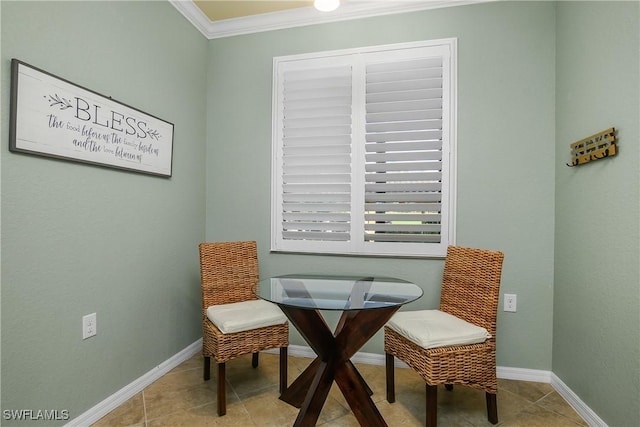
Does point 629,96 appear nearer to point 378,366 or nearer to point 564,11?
point 564,11

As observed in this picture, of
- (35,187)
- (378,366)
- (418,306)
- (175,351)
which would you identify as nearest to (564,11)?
(418,306)

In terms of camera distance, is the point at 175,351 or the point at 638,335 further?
the point at 175,351

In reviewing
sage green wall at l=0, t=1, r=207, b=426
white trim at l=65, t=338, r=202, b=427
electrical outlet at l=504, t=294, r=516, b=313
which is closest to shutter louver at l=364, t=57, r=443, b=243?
electrical outlet at l=504, t=294, r=516, b=313

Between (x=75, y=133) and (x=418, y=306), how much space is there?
2404 millimetres

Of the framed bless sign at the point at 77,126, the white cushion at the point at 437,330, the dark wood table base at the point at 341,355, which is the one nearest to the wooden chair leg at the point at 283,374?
the dark wood table base at the point at 341,355

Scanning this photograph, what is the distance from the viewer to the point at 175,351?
7.93ft

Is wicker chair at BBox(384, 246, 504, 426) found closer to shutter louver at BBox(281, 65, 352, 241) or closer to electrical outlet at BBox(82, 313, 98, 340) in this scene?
shutter louver at BBox(281, 65, 352, 241)

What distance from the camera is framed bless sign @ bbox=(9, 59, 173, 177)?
54.9 inches

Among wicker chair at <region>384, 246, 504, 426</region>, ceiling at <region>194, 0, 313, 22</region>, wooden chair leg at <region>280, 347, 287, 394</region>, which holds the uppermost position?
ceiling at <region>194, 0, 313, 22</region>

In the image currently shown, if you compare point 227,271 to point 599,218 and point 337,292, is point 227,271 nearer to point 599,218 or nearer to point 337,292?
point 337,292

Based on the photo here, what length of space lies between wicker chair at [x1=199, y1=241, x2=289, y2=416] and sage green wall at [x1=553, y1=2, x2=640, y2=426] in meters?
1.71

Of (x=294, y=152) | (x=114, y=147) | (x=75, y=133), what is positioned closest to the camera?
(x=75, y=133)

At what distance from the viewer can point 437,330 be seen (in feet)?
5.57

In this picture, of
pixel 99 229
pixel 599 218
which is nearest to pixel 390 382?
pixel 599 218
